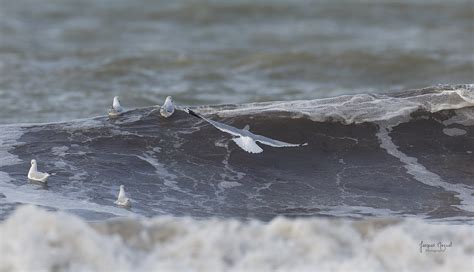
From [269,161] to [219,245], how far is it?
186cm

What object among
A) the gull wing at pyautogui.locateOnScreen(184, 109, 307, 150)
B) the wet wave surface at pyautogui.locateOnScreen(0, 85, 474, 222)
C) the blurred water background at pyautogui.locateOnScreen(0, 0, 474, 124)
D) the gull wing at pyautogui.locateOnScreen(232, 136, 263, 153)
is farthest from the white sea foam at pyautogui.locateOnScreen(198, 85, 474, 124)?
the blurred water background at pyautogui.locateOnScreen(0, 0, 474, 124)

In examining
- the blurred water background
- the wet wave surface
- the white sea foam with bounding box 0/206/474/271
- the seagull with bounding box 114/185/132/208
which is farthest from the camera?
the blurred water background

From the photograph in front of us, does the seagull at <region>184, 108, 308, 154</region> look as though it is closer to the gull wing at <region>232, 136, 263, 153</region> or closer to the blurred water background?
the gull wing at <region>232, 136, 263, 153</region>

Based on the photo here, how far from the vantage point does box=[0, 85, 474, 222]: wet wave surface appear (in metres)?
6.56

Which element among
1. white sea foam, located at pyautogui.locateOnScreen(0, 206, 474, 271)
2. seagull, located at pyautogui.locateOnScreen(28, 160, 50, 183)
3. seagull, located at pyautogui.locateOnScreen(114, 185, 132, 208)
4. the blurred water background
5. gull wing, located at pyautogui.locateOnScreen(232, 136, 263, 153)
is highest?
the blurred water background

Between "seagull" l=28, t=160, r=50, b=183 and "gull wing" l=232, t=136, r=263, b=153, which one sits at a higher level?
"gull wing" l=232, t=136, r=263, b=153

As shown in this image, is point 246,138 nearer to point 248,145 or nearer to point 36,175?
point 248,145

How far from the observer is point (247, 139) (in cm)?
735

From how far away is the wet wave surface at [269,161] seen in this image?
6.56 metres

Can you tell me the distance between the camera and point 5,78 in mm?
14594

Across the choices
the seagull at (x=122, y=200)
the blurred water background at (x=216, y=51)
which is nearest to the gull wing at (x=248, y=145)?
the seagull at (x=122, y=200)

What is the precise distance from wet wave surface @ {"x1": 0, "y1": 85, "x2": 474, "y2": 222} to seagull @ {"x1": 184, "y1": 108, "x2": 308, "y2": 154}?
51mm

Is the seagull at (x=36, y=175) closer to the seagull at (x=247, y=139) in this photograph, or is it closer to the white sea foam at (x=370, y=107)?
the seagull at (x=247, y=139)

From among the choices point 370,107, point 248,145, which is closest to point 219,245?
point 248,145
